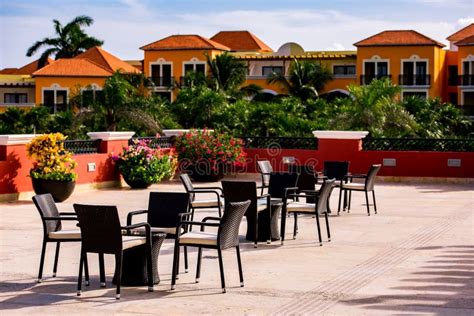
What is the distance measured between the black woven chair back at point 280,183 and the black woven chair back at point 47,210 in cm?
454

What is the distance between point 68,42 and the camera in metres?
81.6

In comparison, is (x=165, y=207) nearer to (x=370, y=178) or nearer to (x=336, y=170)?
(x=370, y=178)

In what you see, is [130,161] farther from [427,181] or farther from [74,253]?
[74,253]

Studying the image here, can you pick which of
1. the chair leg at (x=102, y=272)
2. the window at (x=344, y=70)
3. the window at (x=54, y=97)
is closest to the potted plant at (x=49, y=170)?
the chair leg at (x=102, y=272)

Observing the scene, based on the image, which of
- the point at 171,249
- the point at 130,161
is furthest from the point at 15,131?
the point at 171,249

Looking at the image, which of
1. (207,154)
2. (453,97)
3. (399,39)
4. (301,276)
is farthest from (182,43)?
(301,276)

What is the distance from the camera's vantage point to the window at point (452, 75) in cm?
7625

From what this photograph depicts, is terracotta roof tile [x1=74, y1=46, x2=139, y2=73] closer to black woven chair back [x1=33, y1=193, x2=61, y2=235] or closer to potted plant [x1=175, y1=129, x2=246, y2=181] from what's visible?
potted plant [x1=175, y1=129, x2=246, y2=181]

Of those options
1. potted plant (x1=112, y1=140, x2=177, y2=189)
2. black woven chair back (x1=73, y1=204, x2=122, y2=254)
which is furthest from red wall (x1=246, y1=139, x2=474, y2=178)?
black woven chair back (x1=73, y1=204, x2=122, y2=254)

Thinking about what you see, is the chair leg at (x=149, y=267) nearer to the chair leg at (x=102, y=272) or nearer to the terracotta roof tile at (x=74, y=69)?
the chair leg at (x=102, y=272)

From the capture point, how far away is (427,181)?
2575 centimetres

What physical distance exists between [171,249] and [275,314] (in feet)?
14.3

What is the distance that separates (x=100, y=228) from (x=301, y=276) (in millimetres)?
2551

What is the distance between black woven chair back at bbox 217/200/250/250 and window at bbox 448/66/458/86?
6847 centimetres
